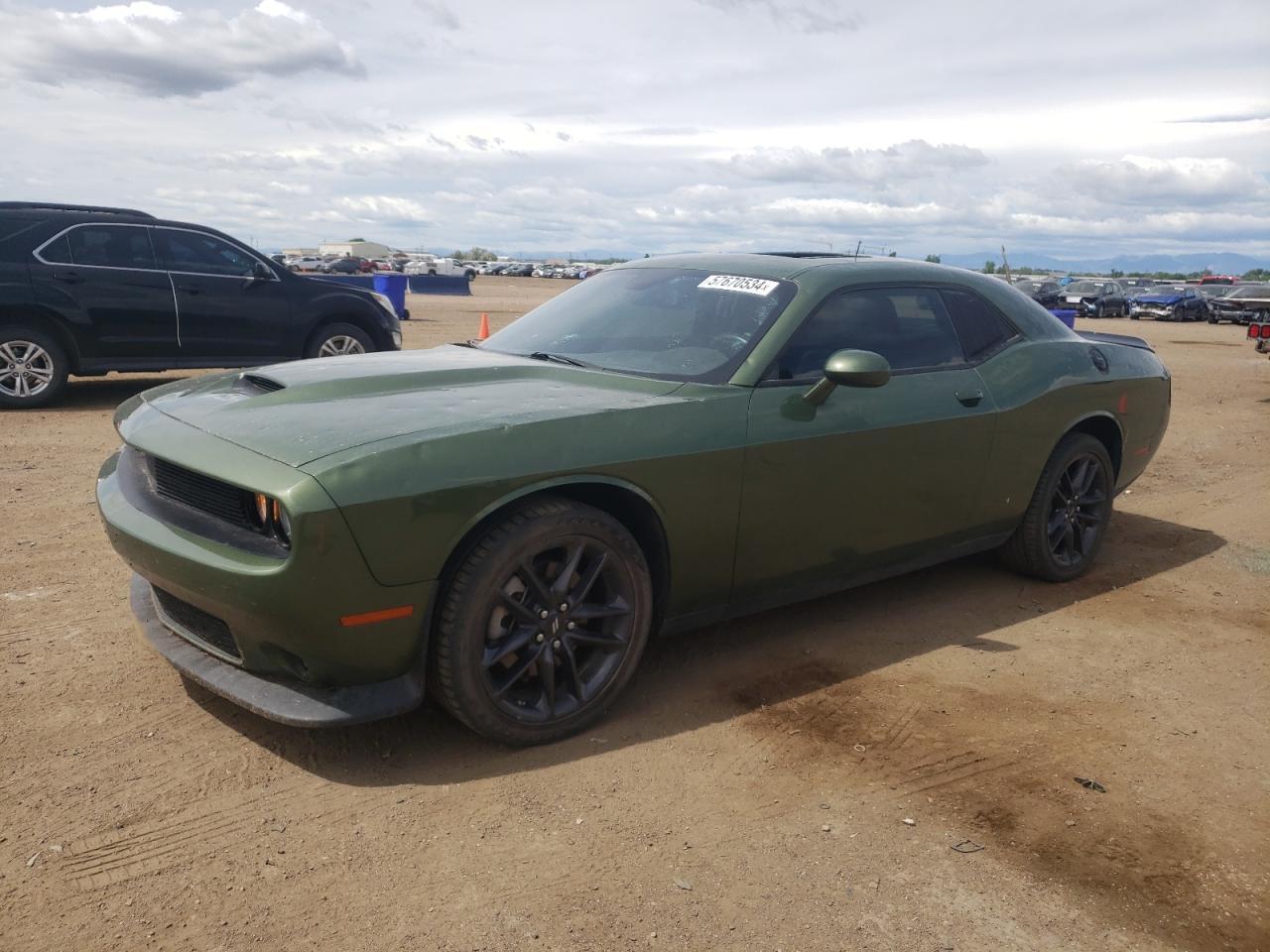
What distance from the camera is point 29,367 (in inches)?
362

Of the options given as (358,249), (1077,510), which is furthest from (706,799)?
(358,249)

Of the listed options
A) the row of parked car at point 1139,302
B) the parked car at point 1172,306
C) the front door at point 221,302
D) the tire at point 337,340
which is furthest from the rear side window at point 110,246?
the parked car at point 1172,306

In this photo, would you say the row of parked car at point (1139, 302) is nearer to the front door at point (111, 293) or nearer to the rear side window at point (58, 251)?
the front door at point (111, 293)

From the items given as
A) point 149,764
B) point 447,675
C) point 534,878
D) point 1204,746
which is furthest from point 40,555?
point 1204,746

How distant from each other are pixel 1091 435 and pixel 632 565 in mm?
3071

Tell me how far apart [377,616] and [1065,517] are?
3715 mm

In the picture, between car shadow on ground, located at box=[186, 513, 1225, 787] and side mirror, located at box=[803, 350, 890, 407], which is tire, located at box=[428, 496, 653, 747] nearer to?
car shadow on ground, located at box=[186, 513, 1225, 787]

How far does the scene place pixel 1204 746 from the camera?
3652 millimetres

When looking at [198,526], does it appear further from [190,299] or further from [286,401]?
[190,299]

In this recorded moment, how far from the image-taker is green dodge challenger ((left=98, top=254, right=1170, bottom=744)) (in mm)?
3025

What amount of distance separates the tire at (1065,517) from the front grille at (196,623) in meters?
3.66

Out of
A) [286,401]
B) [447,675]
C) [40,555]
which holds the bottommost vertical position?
[40,555]

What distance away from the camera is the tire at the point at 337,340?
10.5m

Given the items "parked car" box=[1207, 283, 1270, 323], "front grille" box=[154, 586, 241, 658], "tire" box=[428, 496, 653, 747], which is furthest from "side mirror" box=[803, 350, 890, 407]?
"parked car" box=[1207, 283, 1270, 323]
